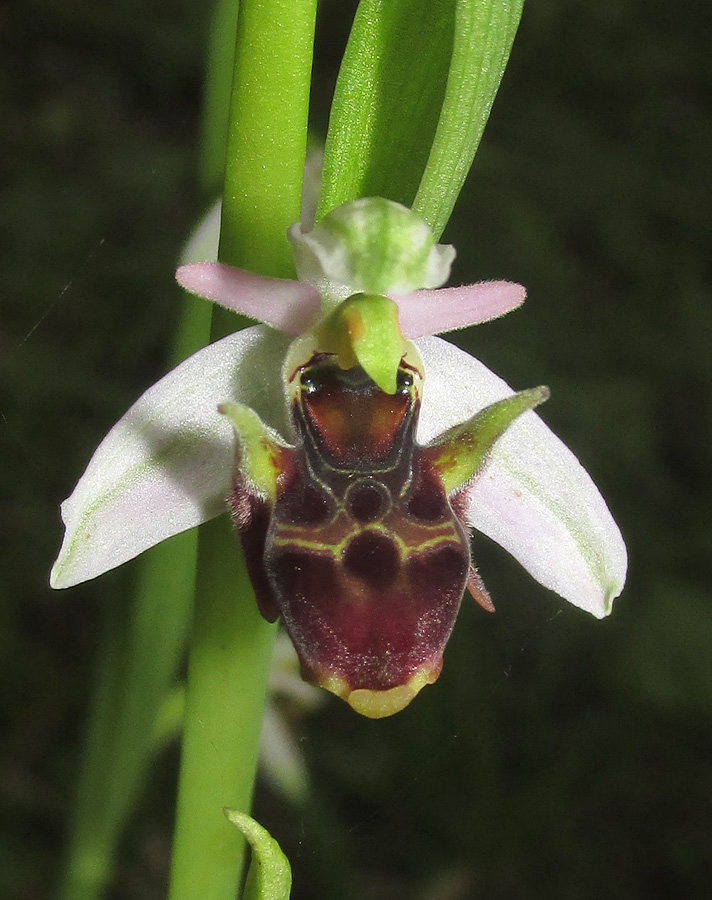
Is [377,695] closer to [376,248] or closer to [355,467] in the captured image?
[355,467]

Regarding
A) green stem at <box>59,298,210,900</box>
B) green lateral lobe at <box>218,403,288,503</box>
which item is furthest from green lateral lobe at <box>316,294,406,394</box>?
green stem at <box>59,298,210,900</box>

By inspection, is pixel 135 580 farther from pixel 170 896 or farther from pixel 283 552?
pixel 283 552

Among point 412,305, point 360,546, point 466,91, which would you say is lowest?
point 360,546

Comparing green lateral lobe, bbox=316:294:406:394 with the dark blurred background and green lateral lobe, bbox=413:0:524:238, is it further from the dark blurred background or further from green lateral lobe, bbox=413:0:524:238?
the dark blurred background

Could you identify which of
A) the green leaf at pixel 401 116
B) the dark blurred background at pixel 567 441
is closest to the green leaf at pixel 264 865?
the green leaf at pixel 401 116

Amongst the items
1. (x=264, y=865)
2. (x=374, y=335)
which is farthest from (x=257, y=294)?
(x=264, y=865)

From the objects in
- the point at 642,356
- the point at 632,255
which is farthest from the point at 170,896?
the point at 632,255

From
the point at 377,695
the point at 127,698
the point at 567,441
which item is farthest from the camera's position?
the point at 567,441
